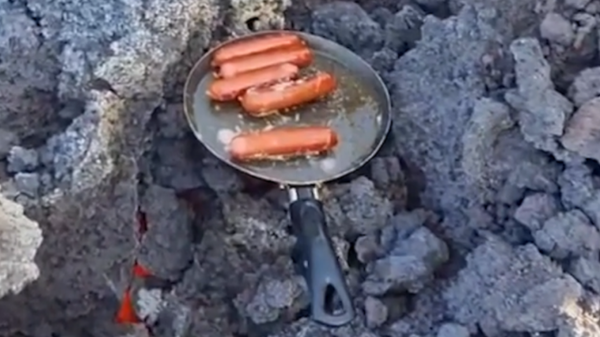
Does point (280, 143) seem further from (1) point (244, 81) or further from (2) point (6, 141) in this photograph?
(2) point (6, 141)

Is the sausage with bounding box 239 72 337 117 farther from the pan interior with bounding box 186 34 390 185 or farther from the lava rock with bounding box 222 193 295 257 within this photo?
the lava rock with bounding box 222 193 295 257

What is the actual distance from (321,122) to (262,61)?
0.14 m

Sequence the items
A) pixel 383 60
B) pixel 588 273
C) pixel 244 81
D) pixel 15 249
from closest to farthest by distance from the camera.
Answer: pixel 15 249
pixel 588 273
pixel 244 81
pixel 383 60

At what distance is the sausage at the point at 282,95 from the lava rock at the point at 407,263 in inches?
10.1

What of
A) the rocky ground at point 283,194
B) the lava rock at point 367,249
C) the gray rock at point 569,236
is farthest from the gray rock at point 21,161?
the gray rock at point 569,236

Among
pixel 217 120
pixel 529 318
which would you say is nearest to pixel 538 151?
pixel 529 318

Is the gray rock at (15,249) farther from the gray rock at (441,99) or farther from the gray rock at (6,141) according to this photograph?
the gray rock at (441,99)

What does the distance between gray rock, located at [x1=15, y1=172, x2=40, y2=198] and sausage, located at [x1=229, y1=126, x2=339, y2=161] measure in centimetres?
31

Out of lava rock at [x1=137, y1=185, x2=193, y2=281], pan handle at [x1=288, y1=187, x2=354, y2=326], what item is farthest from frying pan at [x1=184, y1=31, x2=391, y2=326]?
lava rock at [x1=137, y1=185, x2=193, y2=281]

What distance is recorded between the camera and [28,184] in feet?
5.34

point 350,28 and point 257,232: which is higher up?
point 350,28

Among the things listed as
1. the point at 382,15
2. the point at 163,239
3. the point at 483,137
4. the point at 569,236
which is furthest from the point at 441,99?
the point at 163,239

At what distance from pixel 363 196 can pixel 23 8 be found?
601 millimetres

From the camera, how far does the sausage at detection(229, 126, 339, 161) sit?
1766mm
